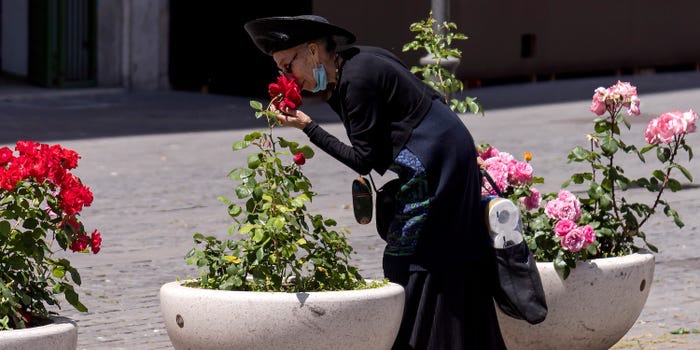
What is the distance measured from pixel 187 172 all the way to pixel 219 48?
811 cm

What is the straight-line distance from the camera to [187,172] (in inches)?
576

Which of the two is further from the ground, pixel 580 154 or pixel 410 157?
pixel 410 157

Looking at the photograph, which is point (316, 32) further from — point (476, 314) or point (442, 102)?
point (476, 314)

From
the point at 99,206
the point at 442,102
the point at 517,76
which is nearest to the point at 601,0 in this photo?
the point at 517,76

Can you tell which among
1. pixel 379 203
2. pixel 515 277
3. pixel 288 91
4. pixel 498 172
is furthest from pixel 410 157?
pixel 498 172

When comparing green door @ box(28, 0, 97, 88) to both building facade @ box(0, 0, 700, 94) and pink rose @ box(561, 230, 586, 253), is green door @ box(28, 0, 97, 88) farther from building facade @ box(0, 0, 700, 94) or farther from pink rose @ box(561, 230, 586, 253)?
pink rose @ box(561, 230, 586, 253)

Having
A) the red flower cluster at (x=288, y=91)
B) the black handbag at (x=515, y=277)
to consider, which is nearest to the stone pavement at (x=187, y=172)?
the red flower cluster at (x=288, y=91)

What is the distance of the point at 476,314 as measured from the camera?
628 centimetres

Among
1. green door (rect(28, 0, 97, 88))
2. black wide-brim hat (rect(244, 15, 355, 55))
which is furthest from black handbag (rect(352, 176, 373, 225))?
green door (rect(28, 0, 97, 88))

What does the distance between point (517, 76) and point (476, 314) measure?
18.6 meters

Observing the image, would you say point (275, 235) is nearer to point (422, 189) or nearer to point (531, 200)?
point (422, 189)

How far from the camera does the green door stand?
73.6ft

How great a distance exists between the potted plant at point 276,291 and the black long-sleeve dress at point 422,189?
127mm

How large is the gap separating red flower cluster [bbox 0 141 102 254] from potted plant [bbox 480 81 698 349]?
198 cm
